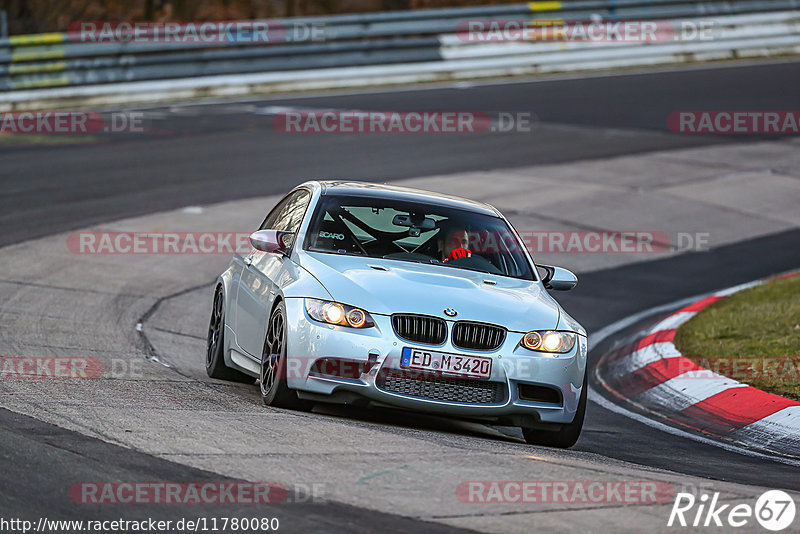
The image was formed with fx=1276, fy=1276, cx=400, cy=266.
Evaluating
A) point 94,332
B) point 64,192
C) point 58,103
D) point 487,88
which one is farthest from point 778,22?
point 94,332

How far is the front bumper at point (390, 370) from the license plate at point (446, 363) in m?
0.03

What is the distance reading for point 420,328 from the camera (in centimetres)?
736

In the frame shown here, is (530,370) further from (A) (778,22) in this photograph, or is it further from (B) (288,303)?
(A) (778,22)

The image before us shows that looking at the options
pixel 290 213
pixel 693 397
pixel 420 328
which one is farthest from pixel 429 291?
pixel 693 397

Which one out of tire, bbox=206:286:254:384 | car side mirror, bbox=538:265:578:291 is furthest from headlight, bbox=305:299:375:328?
car side mirror, bbox=538:265:578:291

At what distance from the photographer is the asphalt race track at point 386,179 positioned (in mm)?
5582

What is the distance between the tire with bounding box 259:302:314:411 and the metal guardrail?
15433 mm

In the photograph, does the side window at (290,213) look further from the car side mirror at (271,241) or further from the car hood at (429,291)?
the car hood at (429,291)

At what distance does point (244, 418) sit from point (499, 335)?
1572 millimetres

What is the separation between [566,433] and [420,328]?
117 cm

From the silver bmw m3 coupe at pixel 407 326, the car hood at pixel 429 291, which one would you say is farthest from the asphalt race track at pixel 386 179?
the car hood at pixel 429 291

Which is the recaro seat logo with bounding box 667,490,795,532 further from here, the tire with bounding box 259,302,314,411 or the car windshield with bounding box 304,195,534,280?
the car windshield with bounding box 304,195,534,280

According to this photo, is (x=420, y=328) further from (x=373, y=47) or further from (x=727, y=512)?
(x=373, y=47)

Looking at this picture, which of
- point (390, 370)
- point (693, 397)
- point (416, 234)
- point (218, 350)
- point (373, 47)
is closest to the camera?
point (390, 370)
